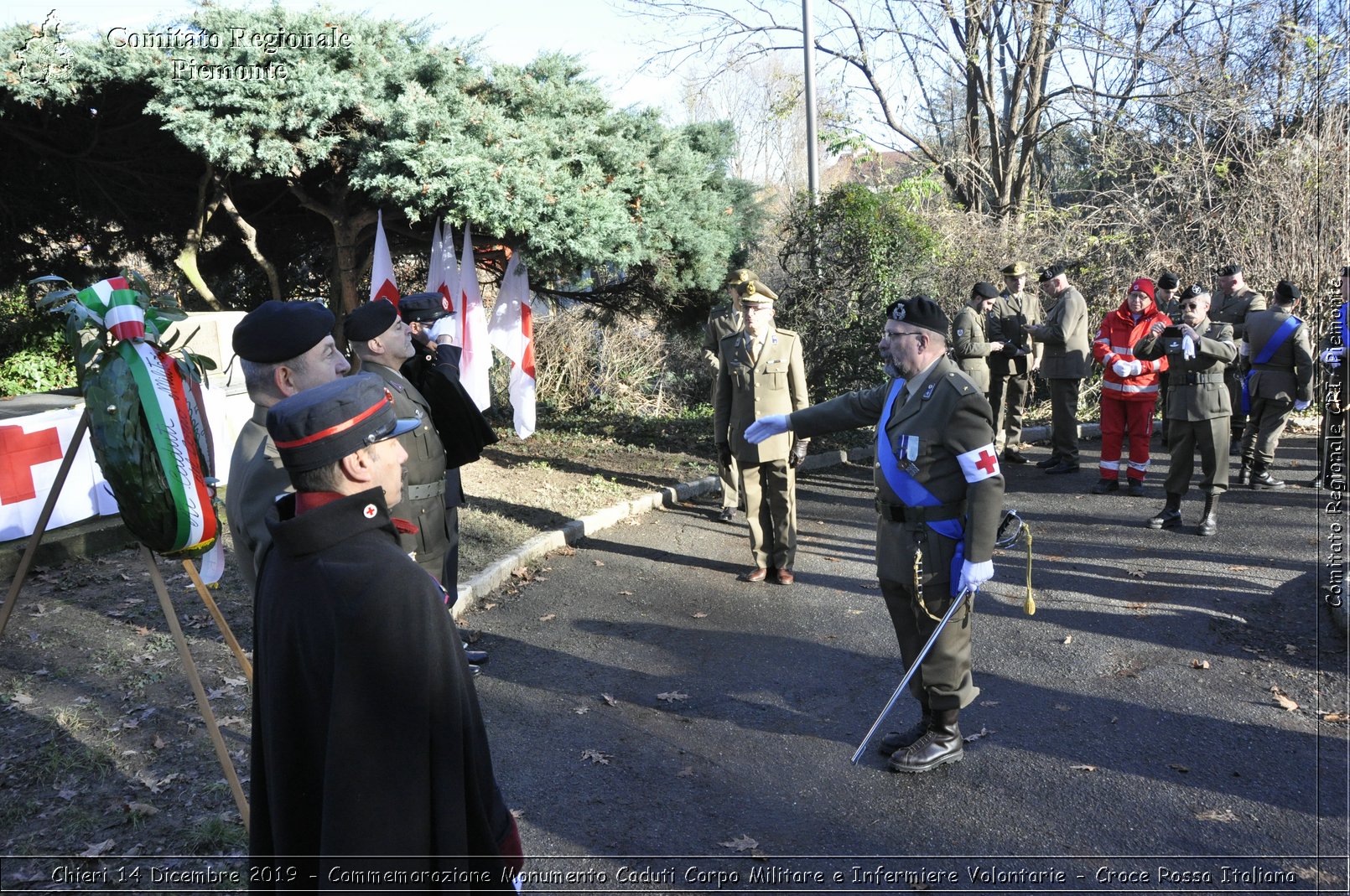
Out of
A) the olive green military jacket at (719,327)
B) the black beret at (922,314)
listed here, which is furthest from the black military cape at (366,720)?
the olive green military jacket at (719,327)

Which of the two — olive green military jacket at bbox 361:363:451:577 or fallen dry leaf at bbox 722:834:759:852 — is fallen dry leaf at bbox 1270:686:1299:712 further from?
olive green military jacket at bbox 361:363:451:577

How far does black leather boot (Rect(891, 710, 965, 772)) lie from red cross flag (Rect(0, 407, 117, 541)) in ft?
18.5

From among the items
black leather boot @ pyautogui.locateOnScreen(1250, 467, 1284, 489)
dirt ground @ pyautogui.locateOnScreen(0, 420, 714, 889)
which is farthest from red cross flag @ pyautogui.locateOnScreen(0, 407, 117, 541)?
black leather boot @ pyautogui.locateOnScreen(1250, 467, 1284, 489)

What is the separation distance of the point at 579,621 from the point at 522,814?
2.59 meters

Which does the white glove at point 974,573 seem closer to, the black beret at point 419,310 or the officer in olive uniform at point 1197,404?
the black beret at point 419,310

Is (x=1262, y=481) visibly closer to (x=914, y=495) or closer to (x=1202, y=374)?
(x=1202, y=374)

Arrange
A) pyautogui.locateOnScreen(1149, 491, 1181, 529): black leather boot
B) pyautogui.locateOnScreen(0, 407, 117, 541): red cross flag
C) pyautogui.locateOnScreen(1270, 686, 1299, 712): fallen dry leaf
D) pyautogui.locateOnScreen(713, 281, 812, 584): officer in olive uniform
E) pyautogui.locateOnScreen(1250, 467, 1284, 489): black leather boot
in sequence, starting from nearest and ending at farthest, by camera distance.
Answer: pyautogui.locateOnScreen(1270, 686, 1299, 712): fallen dry leaf → pyautogui.locateOnScreen(0, 407, 117, 541): red cross flag → pyautogui.locateOnScreen(713, 281, 812, 584): officer in olive uniform → pyautogui.locateOnScreen(1149, 491, 1181, 529): black leather boot → pyautogui.locateOnScreen(1250, 467, 1284, 489): black leather boot

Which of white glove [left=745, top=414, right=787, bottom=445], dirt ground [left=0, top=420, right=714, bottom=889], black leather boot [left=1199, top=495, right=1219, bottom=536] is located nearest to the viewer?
dirt ground [left=0, top=420, right=714, bottom=889]

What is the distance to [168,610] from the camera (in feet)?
13.1

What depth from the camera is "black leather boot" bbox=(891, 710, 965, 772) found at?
15.1ft

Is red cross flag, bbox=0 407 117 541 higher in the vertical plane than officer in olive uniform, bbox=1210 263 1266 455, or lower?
lower

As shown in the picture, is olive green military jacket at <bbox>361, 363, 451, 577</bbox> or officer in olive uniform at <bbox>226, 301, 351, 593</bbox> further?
olive green military jacket at <bbox>361, 363, 451, 577</bbox>

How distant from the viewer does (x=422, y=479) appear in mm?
4891

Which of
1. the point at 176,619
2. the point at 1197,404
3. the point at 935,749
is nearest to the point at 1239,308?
the point at 1197,404
